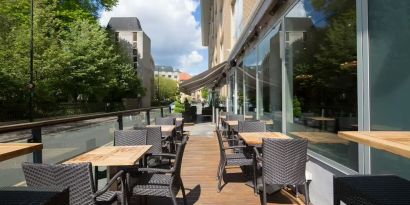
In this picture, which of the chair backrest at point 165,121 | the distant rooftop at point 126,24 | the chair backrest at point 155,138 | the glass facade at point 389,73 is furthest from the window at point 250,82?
the distant rooftop at point 126,24

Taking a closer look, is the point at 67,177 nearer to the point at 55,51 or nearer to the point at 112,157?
the point at 112,157

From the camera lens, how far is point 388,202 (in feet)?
5.51

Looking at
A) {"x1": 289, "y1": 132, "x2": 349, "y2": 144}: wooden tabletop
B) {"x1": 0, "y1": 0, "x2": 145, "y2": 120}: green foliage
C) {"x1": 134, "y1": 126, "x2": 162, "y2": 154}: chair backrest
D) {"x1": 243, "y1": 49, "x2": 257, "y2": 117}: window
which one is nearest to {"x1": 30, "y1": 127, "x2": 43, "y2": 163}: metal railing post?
{"x1": 134, "y1": 126, "x2": 162, "y2": 154}: chair backrest

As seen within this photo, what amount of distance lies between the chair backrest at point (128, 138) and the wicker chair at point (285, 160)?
1875 millimetres

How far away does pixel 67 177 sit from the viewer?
8.35 ft

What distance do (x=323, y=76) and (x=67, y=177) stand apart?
2886 mm

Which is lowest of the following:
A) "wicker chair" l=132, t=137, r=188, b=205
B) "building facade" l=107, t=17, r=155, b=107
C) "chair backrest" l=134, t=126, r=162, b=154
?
"wicker chair" l=132, t=137, r=188, b=205

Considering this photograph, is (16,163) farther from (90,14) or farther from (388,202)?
(90,14)

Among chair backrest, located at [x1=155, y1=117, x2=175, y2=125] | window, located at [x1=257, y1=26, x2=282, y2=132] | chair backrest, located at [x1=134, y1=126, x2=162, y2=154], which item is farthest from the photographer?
chair backrest, located at [x1=155, y1=117, x2=175, y2=125]

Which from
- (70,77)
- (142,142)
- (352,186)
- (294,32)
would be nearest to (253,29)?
(294,32)

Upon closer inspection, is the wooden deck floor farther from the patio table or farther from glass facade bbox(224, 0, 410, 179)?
glass facade bbox(224, 0, 410, 179)

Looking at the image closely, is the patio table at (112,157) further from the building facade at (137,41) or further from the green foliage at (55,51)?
the building facade at (137,41)

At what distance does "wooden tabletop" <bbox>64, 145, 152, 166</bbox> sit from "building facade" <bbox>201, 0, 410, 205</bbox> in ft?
6.64

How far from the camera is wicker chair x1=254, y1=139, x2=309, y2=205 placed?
375 centimetres
